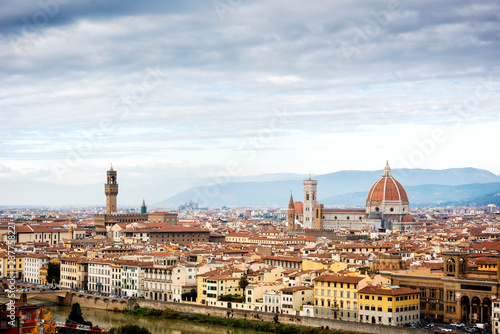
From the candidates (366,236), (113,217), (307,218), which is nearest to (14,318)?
(366,236)

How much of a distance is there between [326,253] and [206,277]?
47.1 ft

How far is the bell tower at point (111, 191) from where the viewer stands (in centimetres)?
9362

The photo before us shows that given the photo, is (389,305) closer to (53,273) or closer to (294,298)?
(294,298)

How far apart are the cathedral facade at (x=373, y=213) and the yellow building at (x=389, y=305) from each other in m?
58.4

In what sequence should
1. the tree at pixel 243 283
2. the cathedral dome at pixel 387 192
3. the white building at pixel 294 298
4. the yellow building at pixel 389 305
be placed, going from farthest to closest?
the cathedral dome at pixel 387 192 → the tree at pixel 243 283 → the white building at pixel 294 298 → the yellow building at pixel 389 305

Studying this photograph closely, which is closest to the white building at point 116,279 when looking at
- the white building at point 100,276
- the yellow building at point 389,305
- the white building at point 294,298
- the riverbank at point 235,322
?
the white building at point 100,276

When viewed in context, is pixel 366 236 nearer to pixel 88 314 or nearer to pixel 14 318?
pixel 88 314

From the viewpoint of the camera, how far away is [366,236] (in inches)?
3157

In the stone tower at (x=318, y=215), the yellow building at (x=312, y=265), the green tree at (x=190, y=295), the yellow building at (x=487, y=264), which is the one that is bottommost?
the green tree at (x=190, y=295)

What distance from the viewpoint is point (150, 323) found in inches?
1561

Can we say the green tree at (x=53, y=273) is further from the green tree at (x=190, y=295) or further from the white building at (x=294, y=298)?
the white building at (x=294, y=298)

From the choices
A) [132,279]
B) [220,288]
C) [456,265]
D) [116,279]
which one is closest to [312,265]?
[220,288]

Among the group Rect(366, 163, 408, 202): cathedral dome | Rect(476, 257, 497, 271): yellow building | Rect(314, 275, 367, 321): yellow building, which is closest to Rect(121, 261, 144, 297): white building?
Rect(314, 275, 367, 321): yellow building

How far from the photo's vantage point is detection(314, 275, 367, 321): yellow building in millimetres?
35531
